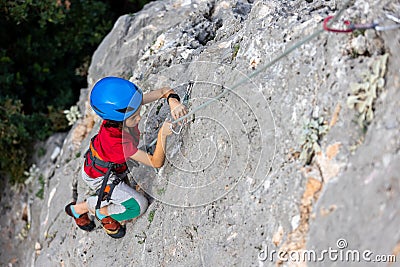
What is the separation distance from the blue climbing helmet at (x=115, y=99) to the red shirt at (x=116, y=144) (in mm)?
186

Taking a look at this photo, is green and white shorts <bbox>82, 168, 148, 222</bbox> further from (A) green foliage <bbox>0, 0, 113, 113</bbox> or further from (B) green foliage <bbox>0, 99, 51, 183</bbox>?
(A) green foliage <bbox>0, 0, 113, 113</bbox>

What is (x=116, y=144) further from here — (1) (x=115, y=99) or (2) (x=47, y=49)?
(2) (x=47, y=49)

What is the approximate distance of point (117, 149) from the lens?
17.0ft

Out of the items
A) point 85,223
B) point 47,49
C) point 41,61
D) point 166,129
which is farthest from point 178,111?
point 41,61

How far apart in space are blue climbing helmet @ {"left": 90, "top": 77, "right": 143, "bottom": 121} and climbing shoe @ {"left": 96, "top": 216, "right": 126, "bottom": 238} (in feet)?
4.01

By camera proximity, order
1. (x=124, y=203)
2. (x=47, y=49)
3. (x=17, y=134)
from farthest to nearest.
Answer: (x=47, y=49) → (x=17, y=134) → (x=124, y=203)

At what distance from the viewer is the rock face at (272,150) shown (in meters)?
3.51

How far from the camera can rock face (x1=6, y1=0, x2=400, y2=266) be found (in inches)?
138

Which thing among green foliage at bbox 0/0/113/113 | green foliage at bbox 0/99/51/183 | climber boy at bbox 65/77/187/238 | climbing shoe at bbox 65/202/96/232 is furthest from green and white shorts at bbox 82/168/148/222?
green foliage at bbox 0/0/113/113

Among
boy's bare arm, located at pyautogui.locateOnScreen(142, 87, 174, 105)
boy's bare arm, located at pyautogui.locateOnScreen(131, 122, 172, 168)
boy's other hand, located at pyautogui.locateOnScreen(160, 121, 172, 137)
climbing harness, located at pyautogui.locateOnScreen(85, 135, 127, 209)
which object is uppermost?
boy's bare arm, located at pyautogui.locateOnScreen(142, 87, 174, 105)

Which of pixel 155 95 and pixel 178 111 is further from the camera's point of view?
pixel 155 95

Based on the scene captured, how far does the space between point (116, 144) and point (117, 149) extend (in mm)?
60

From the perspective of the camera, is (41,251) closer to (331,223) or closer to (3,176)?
(3,176)

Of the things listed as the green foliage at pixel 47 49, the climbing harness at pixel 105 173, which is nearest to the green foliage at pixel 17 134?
the green foliage at pixel 47 49
